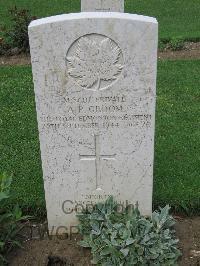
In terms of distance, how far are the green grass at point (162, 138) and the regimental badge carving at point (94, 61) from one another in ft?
5.40

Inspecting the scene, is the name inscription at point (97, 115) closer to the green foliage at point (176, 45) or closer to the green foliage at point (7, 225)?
the green foliage at point (7, 225)

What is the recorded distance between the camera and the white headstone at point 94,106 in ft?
12.5

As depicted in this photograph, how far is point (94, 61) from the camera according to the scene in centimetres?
391

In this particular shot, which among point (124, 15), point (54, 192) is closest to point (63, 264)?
point (54, 192)

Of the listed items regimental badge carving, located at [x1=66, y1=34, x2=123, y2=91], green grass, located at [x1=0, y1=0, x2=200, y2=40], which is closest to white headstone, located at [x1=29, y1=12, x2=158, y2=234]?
regimental badge carving, located at [x1=66, y1=34, x2=123, y2=91]

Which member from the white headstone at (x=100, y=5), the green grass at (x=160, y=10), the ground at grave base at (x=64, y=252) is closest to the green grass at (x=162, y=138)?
the ground at grave base at (x=64, y=252)

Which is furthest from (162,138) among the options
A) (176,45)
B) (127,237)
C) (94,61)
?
(176,45)

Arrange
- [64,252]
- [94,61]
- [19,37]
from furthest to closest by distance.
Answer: [19,37], [64,252], [94,61]

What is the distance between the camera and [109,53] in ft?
12.7

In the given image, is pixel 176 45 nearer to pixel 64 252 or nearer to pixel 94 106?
pixel 94 106

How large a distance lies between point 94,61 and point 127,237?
4.85 feet

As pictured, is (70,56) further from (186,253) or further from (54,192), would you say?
(186,253)

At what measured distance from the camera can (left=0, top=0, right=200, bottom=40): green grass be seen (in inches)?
465

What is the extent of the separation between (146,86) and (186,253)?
5.23 ft
